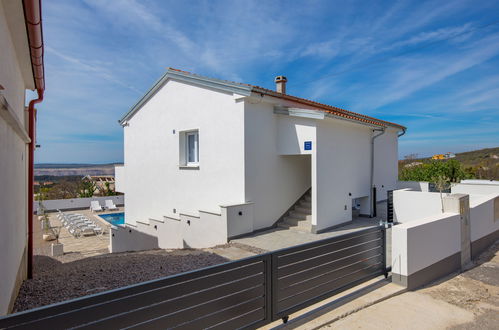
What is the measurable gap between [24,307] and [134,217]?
11.5 meters

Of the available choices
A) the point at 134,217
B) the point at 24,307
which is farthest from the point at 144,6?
the point at 134,217

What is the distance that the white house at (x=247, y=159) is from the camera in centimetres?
1020

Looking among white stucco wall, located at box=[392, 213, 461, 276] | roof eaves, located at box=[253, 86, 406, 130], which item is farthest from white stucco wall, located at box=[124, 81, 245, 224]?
white stucco wall, located at box=[392, 213, 461, 276]

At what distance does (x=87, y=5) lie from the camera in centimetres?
826

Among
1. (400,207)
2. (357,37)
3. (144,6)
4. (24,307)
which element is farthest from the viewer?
(357,37)

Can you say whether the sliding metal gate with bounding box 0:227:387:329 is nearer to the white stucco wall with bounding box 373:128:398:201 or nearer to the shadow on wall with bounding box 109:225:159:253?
the white stucco wall with bounding box 373:128:398:201

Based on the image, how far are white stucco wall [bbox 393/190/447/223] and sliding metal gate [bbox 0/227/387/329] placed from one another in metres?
6.94

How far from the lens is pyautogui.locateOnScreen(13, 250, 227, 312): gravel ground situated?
→ 5609 mm

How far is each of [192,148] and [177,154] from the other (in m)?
0.75

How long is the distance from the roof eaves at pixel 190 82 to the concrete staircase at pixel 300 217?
5.06 metres

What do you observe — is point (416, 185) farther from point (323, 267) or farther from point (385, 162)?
point (323, 267)

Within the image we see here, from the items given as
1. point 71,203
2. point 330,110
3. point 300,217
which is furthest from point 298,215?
point 71,203

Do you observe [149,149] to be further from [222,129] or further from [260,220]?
[260,220]

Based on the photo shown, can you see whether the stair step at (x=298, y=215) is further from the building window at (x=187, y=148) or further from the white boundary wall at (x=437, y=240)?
the building window at (x=187, y=148)
